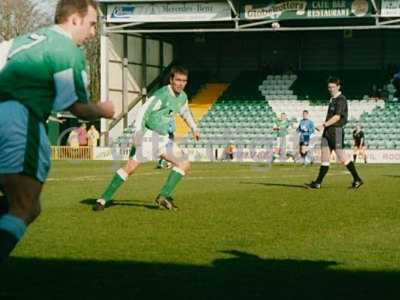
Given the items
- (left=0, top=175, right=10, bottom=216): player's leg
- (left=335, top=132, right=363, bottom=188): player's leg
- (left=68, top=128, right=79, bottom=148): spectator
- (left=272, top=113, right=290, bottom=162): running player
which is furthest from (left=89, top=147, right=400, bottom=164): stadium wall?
(left=0, top=175, right=10, bottom=216): player's leg

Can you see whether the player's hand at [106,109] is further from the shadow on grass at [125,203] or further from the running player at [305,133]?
the running player at [305,133]

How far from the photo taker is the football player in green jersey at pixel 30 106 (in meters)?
5.25

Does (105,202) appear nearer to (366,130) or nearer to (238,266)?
(238,266)

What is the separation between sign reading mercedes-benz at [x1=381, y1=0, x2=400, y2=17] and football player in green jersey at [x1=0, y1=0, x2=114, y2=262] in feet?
107

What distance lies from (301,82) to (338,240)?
35.8 metres

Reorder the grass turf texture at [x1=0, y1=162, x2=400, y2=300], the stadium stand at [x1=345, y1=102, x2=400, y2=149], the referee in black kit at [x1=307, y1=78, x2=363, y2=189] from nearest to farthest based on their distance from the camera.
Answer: the grass turf texture at [x1=0, y1=162, x2=400, y2=300] < the referee in black kit at [x1=307, y1=78, x2=363, y2=189] < the stadium stand at [x1=345, y1=102, x2=400, y2=149]

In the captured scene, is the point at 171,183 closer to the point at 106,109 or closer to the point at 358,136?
the point at 106,109

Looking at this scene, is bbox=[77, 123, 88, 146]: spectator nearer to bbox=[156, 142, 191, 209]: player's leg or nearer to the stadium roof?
the stadium roof

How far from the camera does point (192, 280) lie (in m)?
6.55

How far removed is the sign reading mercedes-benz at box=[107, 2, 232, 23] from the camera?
3922cm

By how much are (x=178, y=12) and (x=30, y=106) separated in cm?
3457

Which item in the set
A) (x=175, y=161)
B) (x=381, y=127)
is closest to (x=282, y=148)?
(x=381, y=127)

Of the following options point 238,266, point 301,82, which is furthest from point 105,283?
point 301,82

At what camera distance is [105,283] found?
643 cm
